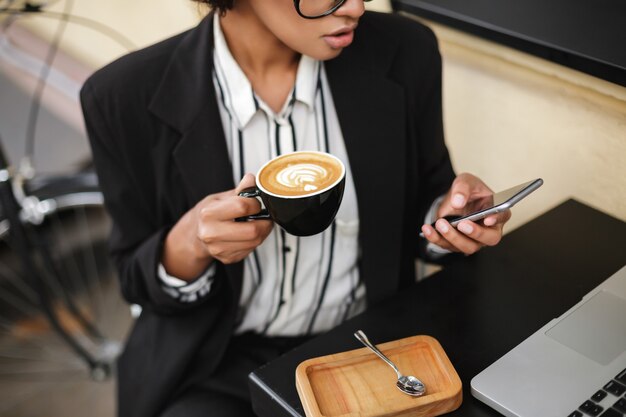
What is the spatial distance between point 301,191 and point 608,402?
42cm

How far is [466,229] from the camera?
821 mm

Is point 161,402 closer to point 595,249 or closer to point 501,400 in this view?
point 501,400

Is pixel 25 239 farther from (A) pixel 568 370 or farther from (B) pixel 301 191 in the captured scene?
(A) pixel 568 370

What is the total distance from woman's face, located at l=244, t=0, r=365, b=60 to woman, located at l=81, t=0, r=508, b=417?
0.18 ft

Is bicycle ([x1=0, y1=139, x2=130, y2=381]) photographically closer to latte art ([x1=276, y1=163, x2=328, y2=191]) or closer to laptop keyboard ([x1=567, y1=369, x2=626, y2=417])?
latte art ([x1=276, y1=163, x2=328, y2=191])

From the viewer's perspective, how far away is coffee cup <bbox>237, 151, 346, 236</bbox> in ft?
2.57

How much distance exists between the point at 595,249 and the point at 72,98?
6.86 feet

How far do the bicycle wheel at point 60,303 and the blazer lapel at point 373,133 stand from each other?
0.98m

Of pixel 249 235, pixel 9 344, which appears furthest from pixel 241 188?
pixel 9 344

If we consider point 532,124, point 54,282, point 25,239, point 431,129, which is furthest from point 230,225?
point 54,282

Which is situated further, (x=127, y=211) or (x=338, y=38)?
(x=127, y=211)

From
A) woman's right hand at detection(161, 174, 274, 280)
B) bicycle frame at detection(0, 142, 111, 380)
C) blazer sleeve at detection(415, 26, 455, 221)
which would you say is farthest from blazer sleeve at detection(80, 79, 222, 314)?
bicycle frame at detection(0, 142, 111, 380)

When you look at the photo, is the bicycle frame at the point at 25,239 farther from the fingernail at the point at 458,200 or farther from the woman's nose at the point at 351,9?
the fingernail at the point at 458,200

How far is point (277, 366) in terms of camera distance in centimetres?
84
